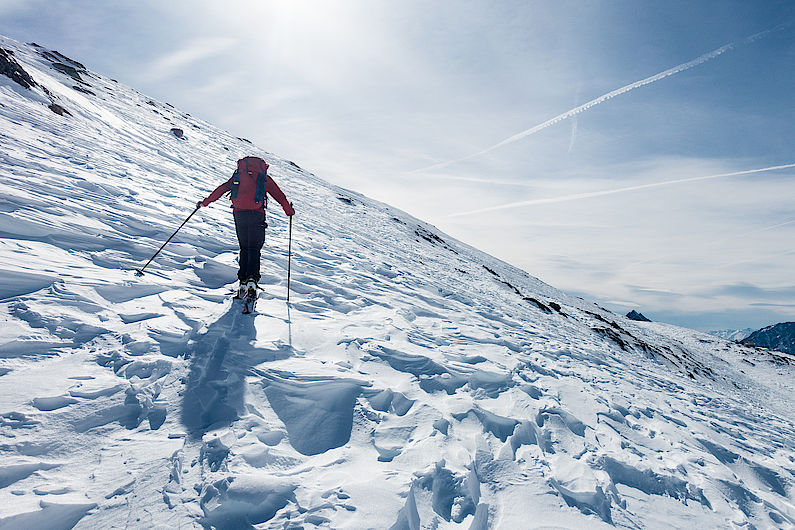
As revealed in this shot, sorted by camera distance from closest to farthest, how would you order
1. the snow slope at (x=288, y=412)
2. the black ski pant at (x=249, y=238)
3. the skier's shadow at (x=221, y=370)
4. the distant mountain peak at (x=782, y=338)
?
1. the snow slope at (x=288, y=412)
2. the skier's shadow at (x=221, y=370)
3. the black ski pant at (x=249, y=238)
4. the distant mountain peak at (x=782, y=338)

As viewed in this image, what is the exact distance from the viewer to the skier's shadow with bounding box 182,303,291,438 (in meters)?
3.10

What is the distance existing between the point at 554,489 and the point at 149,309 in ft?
16.6

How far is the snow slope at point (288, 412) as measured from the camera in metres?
2.47

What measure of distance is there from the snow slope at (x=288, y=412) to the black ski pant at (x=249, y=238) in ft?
2.04

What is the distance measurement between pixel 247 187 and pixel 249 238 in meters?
0.87

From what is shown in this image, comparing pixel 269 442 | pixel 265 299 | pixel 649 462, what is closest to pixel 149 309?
pixel 265 299

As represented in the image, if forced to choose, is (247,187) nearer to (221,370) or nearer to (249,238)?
(249,238)

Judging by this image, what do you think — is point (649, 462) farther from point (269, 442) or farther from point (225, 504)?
point (225, 504)

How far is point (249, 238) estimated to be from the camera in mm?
5980

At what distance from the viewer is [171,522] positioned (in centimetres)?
218

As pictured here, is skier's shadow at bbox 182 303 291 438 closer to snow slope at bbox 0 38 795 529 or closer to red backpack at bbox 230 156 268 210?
snow slope at bbox 0 38 795 529

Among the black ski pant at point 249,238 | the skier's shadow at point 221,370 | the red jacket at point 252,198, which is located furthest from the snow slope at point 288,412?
the red jacket at point 252,198

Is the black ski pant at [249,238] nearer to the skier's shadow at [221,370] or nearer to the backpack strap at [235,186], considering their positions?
the backpack strap at [235,186]

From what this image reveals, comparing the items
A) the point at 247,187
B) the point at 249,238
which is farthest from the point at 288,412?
the point at 247,187
